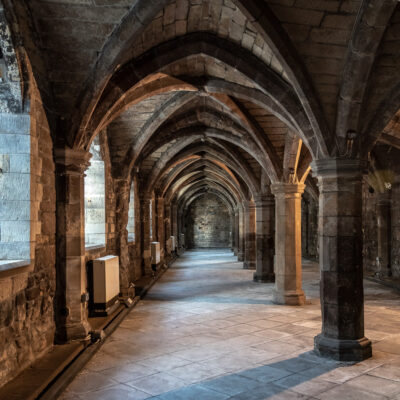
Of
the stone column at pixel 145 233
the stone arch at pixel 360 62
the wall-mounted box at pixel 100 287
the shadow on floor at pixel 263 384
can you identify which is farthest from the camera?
the stone column at pixel 145 233

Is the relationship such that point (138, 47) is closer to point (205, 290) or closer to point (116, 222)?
point (116, 222)

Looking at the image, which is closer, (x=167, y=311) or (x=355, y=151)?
(x=355, y=151)

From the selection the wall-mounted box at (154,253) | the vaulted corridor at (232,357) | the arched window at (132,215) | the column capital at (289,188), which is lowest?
the vaulted corridor at (232,357)

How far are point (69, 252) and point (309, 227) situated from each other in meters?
15.2

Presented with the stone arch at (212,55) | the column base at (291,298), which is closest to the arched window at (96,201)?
the stone arch at (212,55)

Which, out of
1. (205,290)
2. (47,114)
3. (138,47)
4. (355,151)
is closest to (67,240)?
(47,114)

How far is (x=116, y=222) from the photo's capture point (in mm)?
8508

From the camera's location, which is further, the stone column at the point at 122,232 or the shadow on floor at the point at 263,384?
the stone column at the point at 122,232

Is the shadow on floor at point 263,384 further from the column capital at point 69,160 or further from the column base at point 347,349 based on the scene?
the column capital at point 69,160

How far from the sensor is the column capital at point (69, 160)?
5180mm

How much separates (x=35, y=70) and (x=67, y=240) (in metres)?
1.91

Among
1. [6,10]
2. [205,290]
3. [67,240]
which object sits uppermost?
[6,10]

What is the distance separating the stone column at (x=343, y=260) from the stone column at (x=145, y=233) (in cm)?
737

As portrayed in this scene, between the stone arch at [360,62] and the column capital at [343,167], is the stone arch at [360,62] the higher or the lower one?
the higher one
